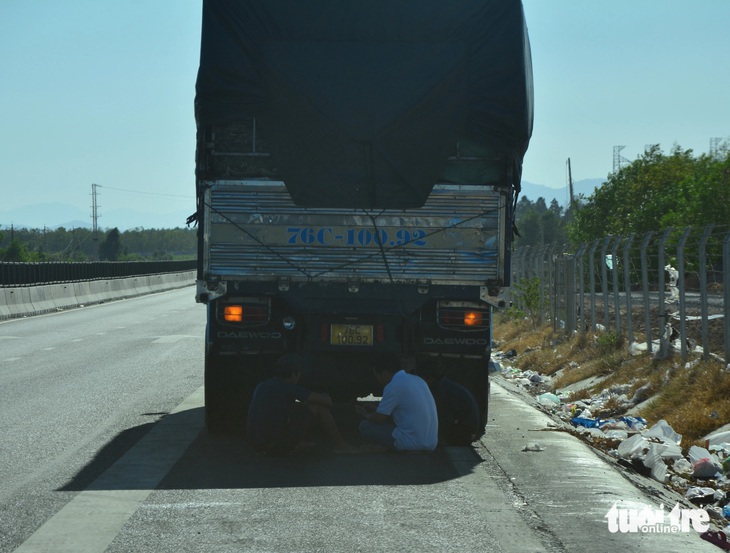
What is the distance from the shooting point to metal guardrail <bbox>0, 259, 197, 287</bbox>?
36.9 m

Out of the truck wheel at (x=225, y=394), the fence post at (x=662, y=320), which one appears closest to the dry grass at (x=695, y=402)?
the fence post at (x=662, y=320)

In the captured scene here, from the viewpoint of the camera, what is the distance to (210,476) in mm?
8633

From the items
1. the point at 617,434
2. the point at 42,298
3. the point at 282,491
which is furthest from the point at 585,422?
the point at 42,298

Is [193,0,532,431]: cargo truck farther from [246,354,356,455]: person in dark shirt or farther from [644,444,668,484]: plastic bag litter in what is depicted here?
[644,444,668,484]: plastic bag litter

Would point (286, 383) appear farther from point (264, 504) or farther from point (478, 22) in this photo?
point (478, 22)

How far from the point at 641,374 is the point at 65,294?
28144 millimetres

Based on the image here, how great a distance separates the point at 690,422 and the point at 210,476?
4870 mm

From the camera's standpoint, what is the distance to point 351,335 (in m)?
9.99

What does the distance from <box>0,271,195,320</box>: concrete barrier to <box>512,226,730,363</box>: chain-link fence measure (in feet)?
46.5

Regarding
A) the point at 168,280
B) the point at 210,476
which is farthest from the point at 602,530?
the point at 168,280

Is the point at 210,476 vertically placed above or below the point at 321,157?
below

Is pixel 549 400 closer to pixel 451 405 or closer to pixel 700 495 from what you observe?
pixel 451 405

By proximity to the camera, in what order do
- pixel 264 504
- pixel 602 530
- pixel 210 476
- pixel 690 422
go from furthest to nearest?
pixel 690 422 → pixel 210 476 → pixel 264 504 → pixel 602 530

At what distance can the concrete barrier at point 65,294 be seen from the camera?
109ft
